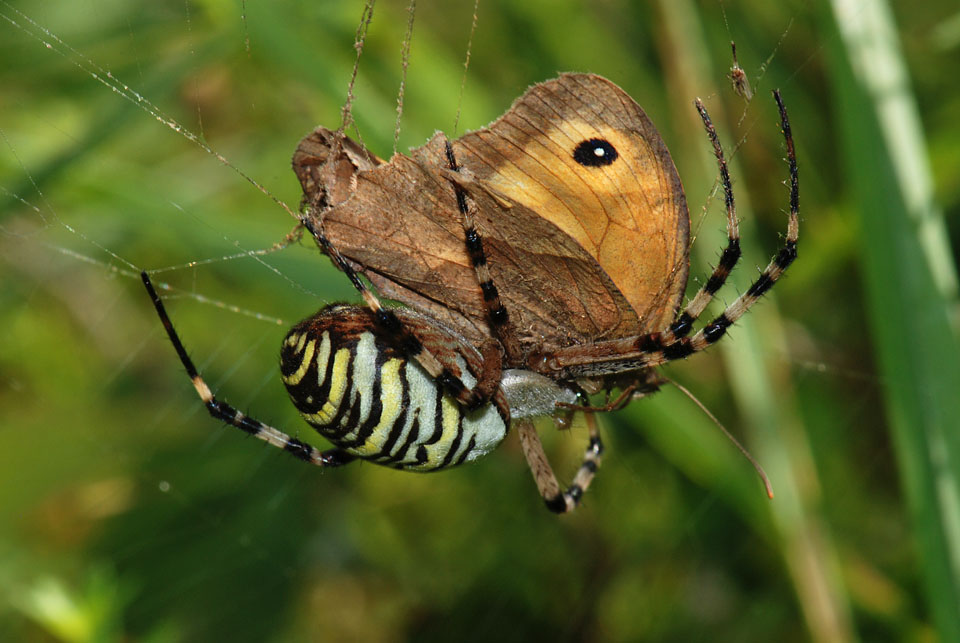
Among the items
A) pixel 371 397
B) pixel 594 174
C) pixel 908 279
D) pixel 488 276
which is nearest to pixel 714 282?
pixel 594 174

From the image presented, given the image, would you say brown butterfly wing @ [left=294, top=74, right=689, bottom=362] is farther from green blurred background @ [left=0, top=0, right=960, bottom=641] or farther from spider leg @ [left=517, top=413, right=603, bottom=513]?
green blurred background @ [left=0, top=0, right=960, bottom=641]

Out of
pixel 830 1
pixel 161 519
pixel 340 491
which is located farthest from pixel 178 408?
pixel 830 1

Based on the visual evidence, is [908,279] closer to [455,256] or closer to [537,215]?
[537,215]

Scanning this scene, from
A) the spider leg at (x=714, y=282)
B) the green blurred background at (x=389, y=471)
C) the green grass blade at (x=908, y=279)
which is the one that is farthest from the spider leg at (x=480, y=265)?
the green grass blade at (x=908, y=279)

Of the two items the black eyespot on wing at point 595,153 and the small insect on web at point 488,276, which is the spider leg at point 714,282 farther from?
the black eyespot on wing at point 595,153

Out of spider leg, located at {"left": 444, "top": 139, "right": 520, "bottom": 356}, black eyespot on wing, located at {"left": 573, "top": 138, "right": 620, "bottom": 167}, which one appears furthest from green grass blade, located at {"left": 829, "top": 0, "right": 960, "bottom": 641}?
spider leg, located at {"left": 444, "top": 139, "right": 520, "bottom": 356}

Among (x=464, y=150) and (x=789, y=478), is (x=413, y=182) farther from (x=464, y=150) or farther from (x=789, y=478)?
(x=789, y=478)

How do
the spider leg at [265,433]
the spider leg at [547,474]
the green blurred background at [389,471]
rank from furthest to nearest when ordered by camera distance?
1. the green blurred background at [389,471]
2. the spider leg at [547,474]
3. the spider leg at [265,433]
